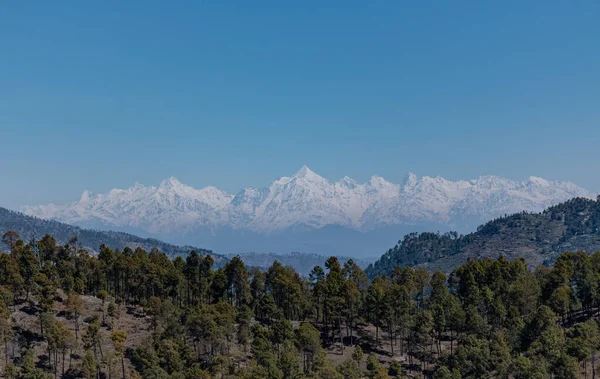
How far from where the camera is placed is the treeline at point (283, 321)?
89375 mm

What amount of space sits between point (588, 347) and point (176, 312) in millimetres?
83881

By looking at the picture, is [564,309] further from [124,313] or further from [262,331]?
[124,313]

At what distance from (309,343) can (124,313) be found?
55.1 meters

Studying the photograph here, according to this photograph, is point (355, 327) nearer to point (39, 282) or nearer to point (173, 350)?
point (173, 350)

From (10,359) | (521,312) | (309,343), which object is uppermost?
(521,312)

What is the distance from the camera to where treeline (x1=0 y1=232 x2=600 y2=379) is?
8938cm

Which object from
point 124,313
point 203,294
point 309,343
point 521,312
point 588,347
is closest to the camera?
point 588,347

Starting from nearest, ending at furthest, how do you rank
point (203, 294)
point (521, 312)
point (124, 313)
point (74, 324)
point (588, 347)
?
1. point (588, 347)
2. point (74, 324)
3. point (521, 312)
4. point (124, 313)
5. point (203, 294)

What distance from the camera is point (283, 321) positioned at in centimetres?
10038

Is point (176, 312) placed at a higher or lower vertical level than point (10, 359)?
higher

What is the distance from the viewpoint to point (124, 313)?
124m

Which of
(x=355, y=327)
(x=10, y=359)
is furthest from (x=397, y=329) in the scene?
(x=10, y=359)

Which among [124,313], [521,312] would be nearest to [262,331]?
[124,313]

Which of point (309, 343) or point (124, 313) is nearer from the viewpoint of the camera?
point (309, 343)
